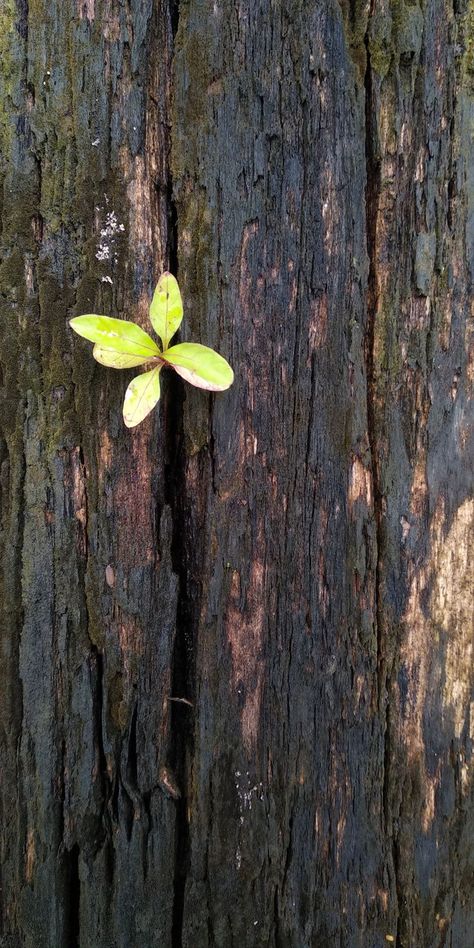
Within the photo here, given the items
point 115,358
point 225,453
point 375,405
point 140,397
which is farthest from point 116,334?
point 375,405

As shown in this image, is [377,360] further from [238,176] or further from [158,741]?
[158,741]

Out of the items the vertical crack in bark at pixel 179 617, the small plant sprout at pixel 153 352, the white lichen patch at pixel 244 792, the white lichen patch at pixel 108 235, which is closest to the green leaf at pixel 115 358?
the small plant sprout at pixel 153 352

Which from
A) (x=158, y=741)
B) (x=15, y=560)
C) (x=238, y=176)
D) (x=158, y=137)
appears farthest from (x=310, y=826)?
(x=158, y=137)

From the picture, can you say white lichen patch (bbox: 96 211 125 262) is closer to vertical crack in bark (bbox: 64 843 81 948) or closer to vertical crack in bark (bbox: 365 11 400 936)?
vertical crack in bark (bbox: 365 11 400 936)

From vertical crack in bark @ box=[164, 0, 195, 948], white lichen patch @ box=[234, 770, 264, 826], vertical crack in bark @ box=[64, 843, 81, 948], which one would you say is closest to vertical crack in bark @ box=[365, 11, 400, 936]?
white lichen patch @ box=[234, 770, 264, 826]

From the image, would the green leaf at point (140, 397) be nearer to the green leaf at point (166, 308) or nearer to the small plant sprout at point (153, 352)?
the small plant sprout at point (153, 352)

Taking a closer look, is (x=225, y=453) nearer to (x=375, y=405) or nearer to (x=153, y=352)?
(x=153, y=352)
